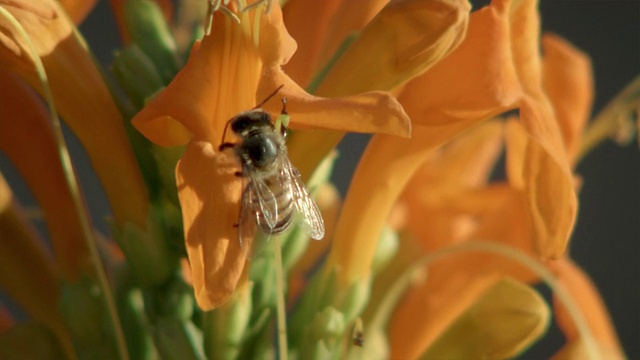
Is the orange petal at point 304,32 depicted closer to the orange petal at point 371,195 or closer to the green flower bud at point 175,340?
the orange petal at point 371,195

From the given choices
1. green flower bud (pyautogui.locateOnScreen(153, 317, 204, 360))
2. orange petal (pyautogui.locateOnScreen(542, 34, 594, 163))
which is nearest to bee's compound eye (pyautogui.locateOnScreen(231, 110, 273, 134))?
green flower bud (pyautogui.locateOnScreen(153, 317, 204, 360))

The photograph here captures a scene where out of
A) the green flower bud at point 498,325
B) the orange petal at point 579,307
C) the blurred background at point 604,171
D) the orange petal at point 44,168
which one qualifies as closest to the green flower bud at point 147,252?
the orange petal at point 44,168

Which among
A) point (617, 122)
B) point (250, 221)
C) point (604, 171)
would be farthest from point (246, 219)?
point (604, 171)

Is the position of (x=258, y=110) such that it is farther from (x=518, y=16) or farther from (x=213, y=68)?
(x=518, y=16)

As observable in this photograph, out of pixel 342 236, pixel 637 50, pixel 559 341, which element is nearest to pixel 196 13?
pixel 342 236

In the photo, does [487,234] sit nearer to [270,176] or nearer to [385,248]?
[385,248]

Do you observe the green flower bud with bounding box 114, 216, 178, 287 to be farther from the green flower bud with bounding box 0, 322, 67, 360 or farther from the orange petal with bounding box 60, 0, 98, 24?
the orange petal with bounding box 60, 0, 98, 24
